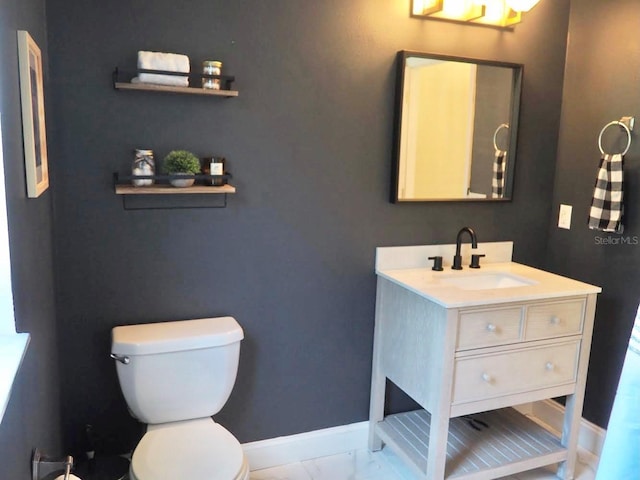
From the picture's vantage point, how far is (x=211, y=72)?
6.71ft

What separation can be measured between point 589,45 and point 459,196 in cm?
92

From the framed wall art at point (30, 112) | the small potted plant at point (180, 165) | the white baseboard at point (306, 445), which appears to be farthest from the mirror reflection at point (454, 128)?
the framed wall art at point (30, 112)

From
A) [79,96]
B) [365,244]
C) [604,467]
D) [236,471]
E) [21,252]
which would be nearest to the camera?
[604,467]

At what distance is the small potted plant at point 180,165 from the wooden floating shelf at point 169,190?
A: 0.10ft

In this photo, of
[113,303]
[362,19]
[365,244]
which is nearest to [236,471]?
[113,303]

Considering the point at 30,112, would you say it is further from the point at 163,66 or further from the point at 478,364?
the point at 478,364

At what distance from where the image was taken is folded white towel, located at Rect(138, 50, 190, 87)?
6.33 feet

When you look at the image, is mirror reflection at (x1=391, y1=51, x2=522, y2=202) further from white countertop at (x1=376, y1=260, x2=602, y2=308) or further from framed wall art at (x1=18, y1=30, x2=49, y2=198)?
framed wall art at (x1=18, y1=30, x2=49, y2=198)

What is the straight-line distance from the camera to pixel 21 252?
1.29 metres

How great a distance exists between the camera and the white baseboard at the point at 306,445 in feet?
8.06

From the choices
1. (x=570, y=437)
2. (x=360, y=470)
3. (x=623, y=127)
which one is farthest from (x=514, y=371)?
(x=623, y=127)

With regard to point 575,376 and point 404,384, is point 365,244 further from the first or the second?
point 575,376

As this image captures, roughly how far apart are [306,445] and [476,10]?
2.08 metres

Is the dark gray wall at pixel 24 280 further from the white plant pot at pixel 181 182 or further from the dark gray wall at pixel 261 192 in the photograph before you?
the white plant pot at pixel 181 182
